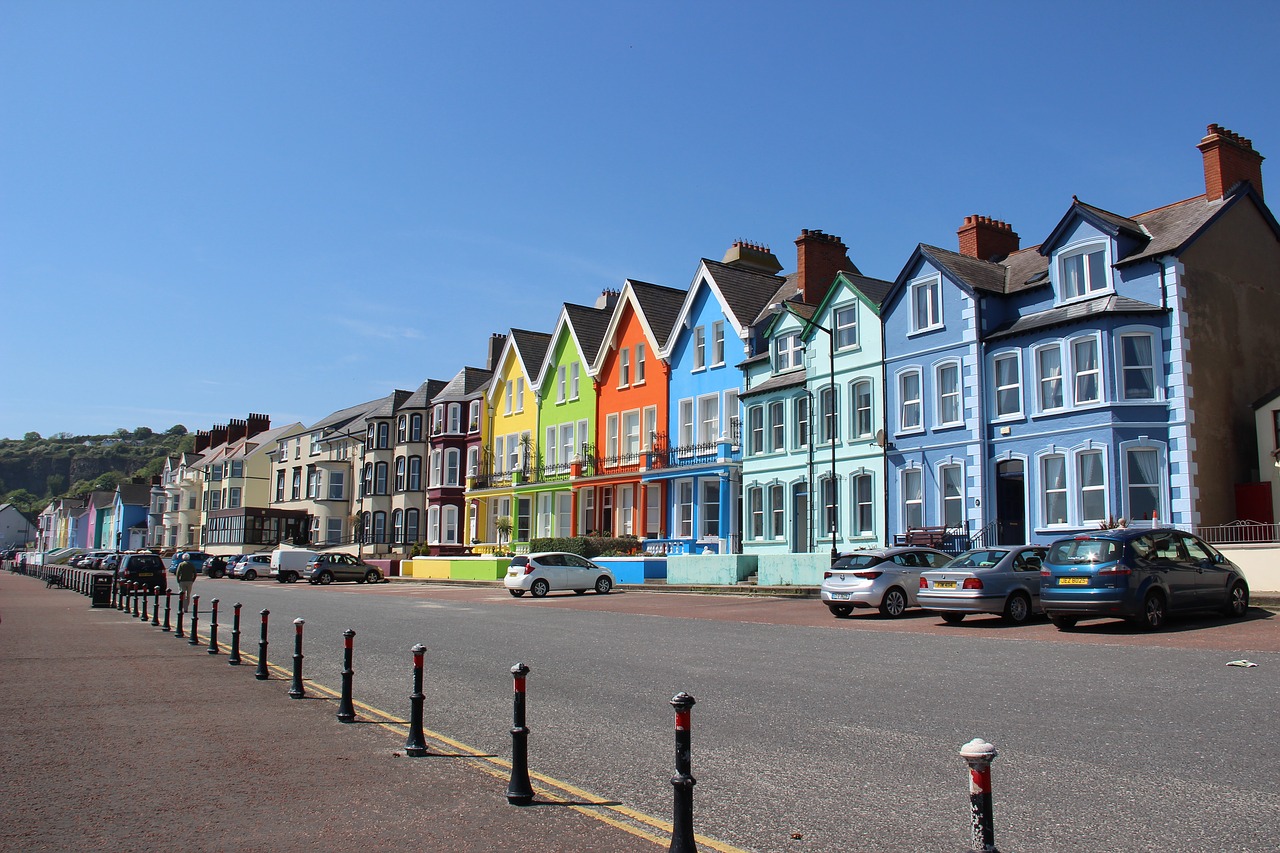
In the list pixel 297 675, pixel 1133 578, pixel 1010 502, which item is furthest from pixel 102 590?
pixel 1133 578

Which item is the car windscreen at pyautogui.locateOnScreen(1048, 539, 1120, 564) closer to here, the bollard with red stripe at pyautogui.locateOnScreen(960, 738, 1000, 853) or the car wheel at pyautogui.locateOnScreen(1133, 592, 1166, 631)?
the car wheel at pyautogui.locateOnScreen(1133, 592, 1166, 631)

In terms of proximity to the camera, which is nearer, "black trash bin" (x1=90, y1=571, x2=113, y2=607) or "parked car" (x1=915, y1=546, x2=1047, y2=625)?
"parked car" (x1=915, y1=546, x2=1047, y2=625)

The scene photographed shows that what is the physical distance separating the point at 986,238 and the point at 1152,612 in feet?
67.8

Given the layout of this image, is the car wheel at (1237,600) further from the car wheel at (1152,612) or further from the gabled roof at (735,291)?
the gabled roof at (735,291)

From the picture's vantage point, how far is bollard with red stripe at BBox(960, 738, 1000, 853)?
379cm

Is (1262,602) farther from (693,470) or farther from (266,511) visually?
(266,511)

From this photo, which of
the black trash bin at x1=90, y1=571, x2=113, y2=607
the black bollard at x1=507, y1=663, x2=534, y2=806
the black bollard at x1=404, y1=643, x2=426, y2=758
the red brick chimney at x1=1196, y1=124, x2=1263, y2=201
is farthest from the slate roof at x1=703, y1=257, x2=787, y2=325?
the black bollard at x1=507, y1=663, x2=534, y2=806

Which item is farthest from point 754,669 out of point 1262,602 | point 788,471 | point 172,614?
point 788,471

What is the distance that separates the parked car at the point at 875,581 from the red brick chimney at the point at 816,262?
1899 cm

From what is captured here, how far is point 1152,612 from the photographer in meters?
17.2

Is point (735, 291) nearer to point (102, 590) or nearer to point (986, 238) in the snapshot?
point (986, 238)

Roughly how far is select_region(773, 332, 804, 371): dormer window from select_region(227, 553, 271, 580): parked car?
113 ft

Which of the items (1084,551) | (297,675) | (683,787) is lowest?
(297,675)

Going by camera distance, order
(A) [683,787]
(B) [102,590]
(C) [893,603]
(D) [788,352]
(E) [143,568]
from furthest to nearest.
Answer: (D) [788,352] < (E) [143,568] < (B) [102,590] < (C) [893,603] < (A) [683,787]
